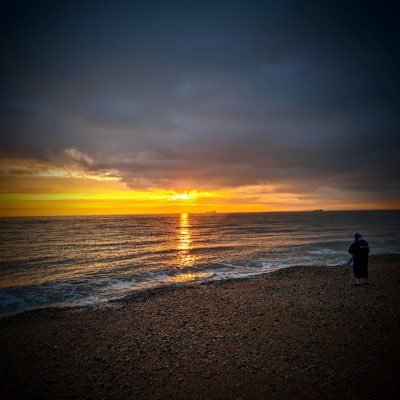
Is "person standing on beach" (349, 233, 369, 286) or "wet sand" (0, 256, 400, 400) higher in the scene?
"person standing on beach" (349, 233, 369, 286)

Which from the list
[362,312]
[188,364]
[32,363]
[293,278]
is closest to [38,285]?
[32,363]

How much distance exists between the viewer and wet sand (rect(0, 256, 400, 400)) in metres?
6.77

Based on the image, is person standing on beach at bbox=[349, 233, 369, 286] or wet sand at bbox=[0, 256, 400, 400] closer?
wet sand at bbox=[0, 256, 400, 400]

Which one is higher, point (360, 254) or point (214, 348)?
point (360, 254)

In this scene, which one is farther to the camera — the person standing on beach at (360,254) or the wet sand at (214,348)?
the person standing on beach at (360,254)

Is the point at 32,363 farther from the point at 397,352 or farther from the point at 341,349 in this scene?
the point at 397,352

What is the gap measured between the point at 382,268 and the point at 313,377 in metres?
19.6

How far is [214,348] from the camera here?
8.80 meters

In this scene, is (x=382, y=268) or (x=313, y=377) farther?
(x=382, y=268)

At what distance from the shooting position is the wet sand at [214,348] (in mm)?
6766

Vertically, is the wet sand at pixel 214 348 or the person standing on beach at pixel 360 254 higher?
the person standing on beach at pixel 360 254

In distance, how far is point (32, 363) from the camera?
838 centimetres

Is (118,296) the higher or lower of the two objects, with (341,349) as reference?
lower

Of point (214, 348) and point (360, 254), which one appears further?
point (360, 254)
